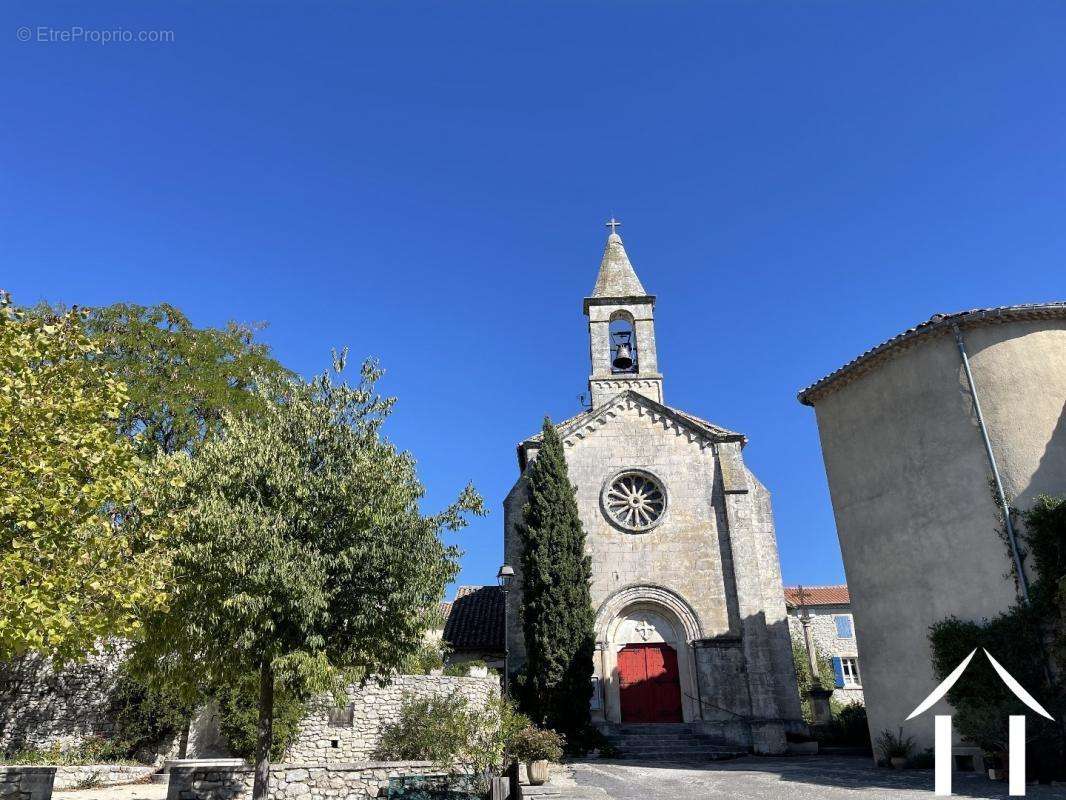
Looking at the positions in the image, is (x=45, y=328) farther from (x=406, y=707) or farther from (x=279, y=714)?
(x=406, y=707)

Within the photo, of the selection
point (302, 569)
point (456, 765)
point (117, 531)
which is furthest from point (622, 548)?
point (117, 531)

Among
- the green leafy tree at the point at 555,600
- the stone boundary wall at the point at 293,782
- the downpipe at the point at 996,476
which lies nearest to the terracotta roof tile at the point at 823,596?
the green leafy tree at the point at 555,600

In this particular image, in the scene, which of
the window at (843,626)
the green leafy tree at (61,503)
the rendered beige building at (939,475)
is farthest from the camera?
the window at (843,626)

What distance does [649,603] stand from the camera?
918 inches

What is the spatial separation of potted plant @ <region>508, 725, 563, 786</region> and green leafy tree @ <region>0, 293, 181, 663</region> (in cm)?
688

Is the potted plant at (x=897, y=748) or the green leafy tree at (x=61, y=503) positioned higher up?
the green leafy tree at (x=61, y=503)

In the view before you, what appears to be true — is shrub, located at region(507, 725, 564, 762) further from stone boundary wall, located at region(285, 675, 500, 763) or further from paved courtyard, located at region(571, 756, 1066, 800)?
stone boundary wall, located at region(285, 675, 500, 763)

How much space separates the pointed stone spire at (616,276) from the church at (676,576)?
5035 millimetres

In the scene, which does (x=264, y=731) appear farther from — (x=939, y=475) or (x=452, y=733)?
(x=939, y=475)

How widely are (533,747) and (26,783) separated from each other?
853cm

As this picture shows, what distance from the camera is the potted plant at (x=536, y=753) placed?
1298 centimetres

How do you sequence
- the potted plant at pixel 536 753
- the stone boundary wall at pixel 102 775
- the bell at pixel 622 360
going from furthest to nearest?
the bell at pixel 622 360 < the stone boundary wall at pixel 102 775 < the potted plant at pixel 536 753

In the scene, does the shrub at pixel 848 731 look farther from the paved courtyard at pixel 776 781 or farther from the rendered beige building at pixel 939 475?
the rendered beige building at pixel 939 475

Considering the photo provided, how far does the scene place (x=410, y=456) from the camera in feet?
45.9
